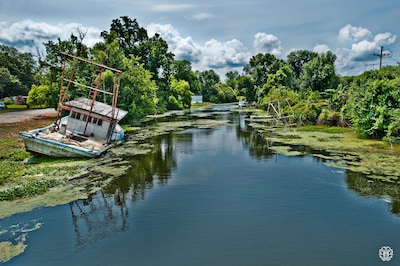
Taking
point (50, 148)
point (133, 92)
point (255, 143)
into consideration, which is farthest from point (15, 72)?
point (255, 143)

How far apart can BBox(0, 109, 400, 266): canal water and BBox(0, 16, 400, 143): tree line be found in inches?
433

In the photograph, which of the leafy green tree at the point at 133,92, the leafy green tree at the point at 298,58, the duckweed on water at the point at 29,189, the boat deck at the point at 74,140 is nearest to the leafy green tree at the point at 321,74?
the leafy green tree at the point at 298,58

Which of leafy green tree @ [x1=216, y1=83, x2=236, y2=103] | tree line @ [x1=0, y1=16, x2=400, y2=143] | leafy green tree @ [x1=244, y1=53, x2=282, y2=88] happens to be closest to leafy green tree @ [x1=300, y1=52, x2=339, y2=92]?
tree line @ [x1=0, y1=16, x2=400, y2=143]

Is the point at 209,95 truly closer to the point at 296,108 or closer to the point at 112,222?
the point at 296,108

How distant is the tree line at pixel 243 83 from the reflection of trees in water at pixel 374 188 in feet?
31.2

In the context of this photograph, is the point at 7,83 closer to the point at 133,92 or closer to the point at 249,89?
the point at 133,92

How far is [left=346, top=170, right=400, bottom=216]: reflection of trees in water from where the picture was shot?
12.4 metres

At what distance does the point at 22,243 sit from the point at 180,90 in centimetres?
6738

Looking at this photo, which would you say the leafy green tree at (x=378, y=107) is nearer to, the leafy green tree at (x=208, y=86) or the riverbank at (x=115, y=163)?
the riverbank at (x=115, y=163)

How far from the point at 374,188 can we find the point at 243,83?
80.1 metres

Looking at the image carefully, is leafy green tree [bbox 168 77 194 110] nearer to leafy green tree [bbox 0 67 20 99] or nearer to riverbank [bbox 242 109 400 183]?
leafy green tree [bbox 0 67 20 99]

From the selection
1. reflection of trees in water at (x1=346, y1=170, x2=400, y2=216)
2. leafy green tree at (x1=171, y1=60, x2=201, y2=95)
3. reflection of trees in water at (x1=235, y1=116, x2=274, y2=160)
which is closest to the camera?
reflection of trees in water at (x1=346, y1=170, x2=400, y2=216)

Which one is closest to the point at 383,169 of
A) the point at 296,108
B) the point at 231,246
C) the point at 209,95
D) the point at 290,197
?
the point at 290,197

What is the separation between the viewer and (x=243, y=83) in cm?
9169
